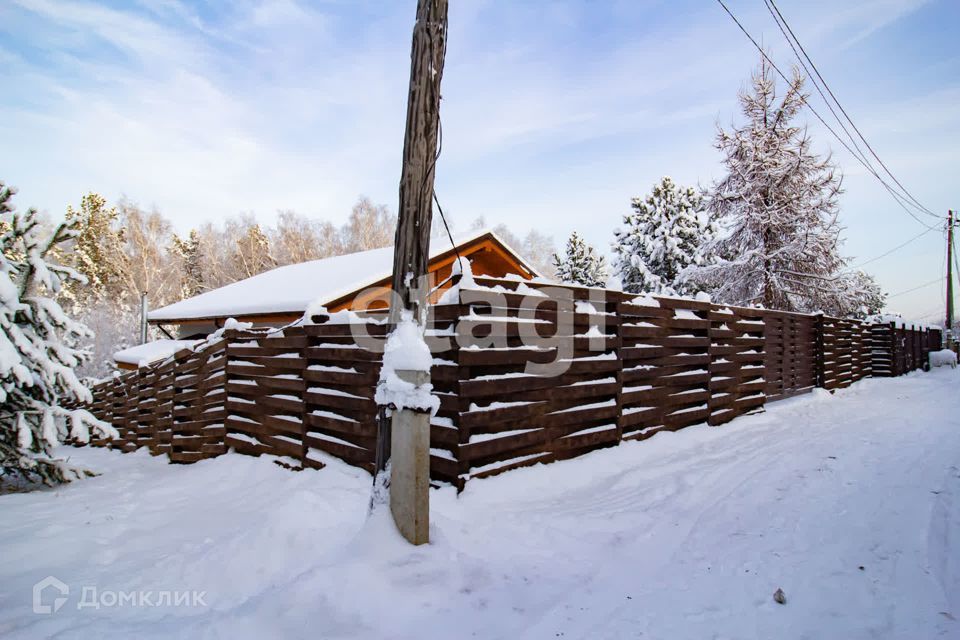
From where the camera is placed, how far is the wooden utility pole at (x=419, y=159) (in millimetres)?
2924

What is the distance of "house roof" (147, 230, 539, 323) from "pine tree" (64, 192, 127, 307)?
18541 millimetres

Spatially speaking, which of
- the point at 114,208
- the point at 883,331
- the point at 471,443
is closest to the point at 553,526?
the point at 471,443

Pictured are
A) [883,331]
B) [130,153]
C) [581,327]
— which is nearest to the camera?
[581,327]

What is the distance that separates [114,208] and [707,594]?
40.2 metres

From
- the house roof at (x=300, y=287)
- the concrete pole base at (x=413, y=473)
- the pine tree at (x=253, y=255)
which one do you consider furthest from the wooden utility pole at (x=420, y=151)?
the pine tree at (x=253, y=255)

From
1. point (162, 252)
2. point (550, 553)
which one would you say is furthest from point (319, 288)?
point (162, 252)

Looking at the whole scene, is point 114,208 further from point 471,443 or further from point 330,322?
point 471,443

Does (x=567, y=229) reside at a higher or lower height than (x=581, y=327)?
higher

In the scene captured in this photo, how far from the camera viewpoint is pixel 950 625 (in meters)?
2.04

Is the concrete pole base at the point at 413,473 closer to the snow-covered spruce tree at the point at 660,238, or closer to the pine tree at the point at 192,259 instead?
the snow-covered spruce tree at the point at 660,238

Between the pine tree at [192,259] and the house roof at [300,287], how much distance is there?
2438 cm

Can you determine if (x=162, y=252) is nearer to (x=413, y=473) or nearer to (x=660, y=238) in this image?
(x=660, y=238)

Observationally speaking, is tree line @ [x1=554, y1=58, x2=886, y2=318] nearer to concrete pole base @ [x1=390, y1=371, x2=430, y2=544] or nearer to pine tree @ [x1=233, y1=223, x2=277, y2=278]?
concrete pole base @ [x1=390, y1=371, x2=430, y2=544]

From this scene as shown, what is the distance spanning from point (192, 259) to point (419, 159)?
45066mm
